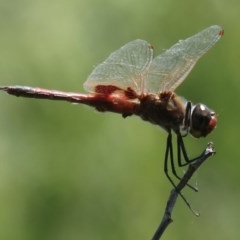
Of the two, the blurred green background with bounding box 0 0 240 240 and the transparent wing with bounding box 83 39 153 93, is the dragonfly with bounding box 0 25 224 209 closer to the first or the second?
the transparent wing with bounding box 83 39 153 93

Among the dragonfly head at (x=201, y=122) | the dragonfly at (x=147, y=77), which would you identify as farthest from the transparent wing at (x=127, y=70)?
the dragonfly head at (x=201, y=122)

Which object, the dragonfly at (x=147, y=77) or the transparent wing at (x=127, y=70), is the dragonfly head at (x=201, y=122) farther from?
the transparent wing at (x=127, y=70)

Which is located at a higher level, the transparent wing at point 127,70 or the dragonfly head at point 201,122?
the transparent wing at point 127,70

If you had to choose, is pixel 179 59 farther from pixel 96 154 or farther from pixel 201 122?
pixel 96 154

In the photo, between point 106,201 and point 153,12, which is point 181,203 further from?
point 153,12

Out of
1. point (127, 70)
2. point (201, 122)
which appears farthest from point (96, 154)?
point (201, 122)

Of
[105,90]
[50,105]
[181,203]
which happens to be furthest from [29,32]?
[105,90]
